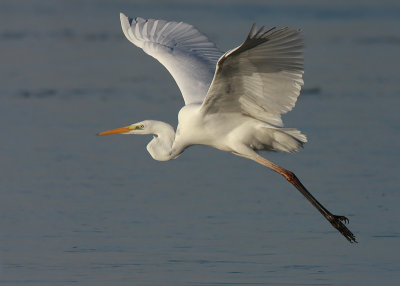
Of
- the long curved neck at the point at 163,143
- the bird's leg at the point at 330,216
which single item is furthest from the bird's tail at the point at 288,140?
the long curved neck at the point at 163,143

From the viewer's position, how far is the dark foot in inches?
308

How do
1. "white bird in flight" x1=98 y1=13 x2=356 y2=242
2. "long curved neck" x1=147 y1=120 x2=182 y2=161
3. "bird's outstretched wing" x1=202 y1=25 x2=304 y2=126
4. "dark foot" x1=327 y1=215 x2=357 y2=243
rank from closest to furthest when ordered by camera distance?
"bird's outstretched wing" x1=202 y1=25 x2=304 y2=126, "white bird in flight" x1=98 y1=13 x2=356 y2=242, "dark foot" x1=327 y1=215 x2=357 y2=243, "long curved neck" x1=147 y1=120 x2=182 y2=161

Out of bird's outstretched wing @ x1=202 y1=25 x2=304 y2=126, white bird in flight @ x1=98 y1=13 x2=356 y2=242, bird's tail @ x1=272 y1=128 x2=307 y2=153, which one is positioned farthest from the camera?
bird's tail @ x1=272 y1=128 x2=307 y2=153

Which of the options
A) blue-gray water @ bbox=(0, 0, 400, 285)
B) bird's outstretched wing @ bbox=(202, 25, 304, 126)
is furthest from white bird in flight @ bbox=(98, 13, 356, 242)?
blue-gray water @ bbox=(0, 0, 400, 285)

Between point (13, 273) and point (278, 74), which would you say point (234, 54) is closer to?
point (278, 74)

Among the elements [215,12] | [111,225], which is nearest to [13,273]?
[111,225]

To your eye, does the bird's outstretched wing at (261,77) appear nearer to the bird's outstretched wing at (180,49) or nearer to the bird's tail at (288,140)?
the bird's tail at (288,140)

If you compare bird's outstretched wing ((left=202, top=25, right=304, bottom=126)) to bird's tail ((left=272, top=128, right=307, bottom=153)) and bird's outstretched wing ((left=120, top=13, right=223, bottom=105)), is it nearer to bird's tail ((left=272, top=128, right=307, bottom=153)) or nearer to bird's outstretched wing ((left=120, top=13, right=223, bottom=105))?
bird's tail ((left=272, top=128, right=307, bottom=153))

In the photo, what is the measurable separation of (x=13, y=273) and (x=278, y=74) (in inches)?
101

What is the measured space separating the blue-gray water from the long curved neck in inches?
21.3

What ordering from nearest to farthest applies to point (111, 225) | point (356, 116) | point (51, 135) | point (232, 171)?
point (111, 225), point (232, 171), point (51, 135), point (356, 116)

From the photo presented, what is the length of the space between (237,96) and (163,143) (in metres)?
1.04

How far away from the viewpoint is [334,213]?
8.80 m

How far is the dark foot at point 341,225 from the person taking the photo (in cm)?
782
